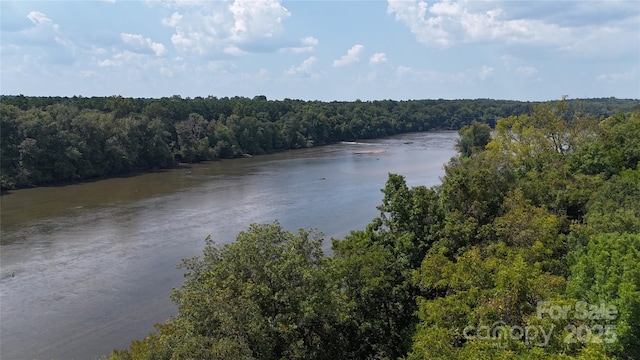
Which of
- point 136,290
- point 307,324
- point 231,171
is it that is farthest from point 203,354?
point 231,171

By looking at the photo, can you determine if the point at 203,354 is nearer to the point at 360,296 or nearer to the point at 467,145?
the point at 360,296

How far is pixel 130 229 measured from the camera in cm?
4122

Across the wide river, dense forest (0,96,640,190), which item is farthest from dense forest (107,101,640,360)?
dense forest (0,96,640,190)

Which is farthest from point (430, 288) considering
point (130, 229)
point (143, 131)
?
point (143, 131)

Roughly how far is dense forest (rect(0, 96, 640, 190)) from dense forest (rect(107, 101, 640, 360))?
1038 inches

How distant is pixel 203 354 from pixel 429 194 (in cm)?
1493

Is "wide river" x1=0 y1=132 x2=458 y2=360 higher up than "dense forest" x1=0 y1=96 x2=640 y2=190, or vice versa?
"dense forest" x1=0 y1=96 x2=640 y2=190

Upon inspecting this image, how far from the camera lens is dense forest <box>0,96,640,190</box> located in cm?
6125

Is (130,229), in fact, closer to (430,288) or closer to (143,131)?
(430,288)

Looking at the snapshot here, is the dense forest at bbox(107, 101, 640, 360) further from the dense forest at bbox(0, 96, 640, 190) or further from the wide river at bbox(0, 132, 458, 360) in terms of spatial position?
the dense forest at bbox(0, 96, 640, 190)

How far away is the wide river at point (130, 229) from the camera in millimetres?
25234

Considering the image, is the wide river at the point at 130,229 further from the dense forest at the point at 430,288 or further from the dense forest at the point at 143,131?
the dense forest at the point at 430,288

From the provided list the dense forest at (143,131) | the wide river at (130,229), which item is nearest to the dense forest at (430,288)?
the wide river at (130,229)

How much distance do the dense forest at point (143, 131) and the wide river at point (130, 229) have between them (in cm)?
415
